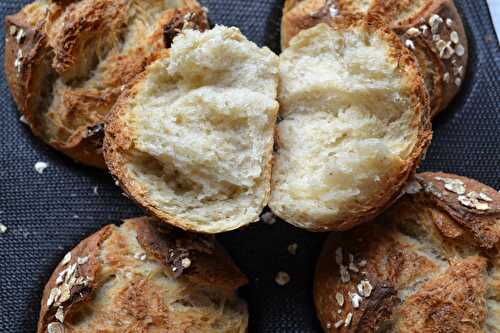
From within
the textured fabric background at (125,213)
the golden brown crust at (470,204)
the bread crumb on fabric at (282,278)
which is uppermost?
the golden brown crust at (470,204)

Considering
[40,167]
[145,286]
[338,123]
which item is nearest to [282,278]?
[145,286]

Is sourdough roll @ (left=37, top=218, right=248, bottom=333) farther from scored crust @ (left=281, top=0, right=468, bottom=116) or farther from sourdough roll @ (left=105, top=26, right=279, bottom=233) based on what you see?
scored crust @ (left=281, top=0, right=468, bottom=116)

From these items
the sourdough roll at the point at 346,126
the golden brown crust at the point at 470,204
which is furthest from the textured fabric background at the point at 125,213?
the sourdough roll at the point at 346,126

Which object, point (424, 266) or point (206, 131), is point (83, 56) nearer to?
point (206, 131)

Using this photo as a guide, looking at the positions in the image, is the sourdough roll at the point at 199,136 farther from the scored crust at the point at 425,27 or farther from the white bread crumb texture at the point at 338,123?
the scored crust at the point at 425,27

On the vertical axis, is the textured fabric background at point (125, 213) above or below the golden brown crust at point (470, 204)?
below

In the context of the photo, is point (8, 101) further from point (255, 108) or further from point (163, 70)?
point (255, 108)
